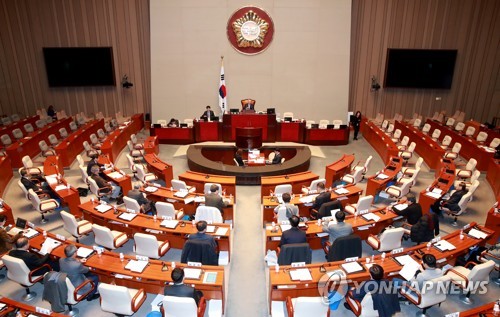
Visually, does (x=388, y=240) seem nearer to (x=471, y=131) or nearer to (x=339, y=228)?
(x=339, y=228)

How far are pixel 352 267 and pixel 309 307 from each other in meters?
1.57

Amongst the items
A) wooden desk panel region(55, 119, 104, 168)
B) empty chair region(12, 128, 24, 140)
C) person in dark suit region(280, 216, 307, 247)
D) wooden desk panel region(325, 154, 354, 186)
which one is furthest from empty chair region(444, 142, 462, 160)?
empty chair region(12, 128, 24, 140)

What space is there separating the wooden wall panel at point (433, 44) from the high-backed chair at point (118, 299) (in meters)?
18.0

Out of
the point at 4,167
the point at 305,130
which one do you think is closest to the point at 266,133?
the point at 305,130

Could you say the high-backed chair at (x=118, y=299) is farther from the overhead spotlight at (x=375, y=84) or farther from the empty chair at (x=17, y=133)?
the overhead spotlight at (x=375, y=84)

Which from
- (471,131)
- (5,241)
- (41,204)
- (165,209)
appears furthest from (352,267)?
(471,131)

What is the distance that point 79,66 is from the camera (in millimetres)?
20281

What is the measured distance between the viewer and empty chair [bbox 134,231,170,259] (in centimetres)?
761

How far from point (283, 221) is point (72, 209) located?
6215mm

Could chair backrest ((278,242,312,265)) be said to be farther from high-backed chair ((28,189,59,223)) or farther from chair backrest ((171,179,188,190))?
high-backed chair ((28,189,59,223))

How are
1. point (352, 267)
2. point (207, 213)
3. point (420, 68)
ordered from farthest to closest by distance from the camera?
point (420, 68) < point (207, 213) < point (352, 267)

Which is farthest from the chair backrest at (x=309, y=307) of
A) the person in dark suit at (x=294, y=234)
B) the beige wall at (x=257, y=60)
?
the beige wall at (x=257, y=60)

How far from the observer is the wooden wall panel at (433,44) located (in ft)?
63.3

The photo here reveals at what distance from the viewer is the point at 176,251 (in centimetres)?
892
